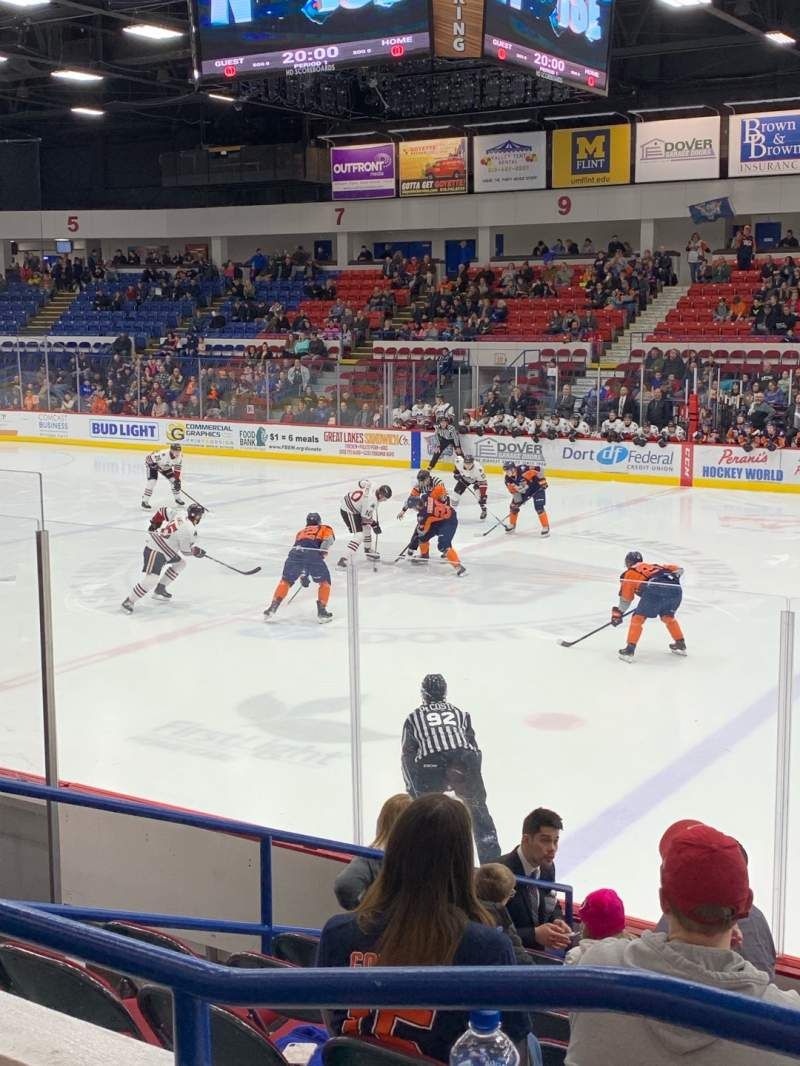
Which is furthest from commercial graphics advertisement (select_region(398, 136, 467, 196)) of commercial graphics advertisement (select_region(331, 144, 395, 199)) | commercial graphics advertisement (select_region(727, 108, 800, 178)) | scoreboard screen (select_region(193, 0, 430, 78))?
scoreboard screen (select_region(193, 0, 430, 78))

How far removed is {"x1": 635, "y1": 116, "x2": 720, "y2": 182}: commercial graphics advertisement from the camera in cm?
2517

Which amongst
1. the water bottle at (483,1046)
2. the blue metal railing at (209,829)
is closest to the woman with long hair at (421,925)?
the water bottle at (483,1046)

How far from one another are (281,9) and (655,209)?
1981 centimetres

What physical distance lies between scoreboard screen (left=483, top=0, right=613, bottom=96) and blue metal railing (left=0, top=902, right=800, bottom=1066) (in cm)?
885

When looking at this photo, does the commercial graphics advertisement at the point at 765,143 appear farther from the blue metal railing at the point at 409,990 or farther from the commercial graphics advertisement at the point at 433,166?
the blue metal railing at the point at 409,990

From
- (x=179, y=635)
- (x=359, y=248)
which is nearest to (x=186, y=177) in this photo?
(x=359, y=248)

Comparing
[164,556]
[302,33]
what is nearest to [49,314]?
[302,33]

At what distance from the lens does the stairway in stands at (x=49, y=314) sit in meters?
33.8

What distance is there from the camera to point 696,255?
2714 cm

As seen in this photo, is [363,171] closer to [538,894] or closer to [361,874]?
[538,894]

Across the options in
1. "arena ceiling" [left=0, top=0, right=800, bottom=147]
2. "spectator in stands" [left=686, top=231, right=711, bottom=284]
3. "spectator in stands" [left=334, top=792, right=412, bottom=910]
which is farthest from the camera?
"spectator in stands" [left=686, top=231, right=711, bottom=284]

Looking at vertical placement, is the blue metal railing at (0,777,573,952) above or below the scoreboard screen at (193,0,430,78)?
below

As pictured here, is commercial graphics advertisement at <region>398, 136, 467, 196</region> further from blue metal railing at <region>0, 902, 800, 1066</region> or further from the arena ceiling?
blue metal railing at <region>0, 902, 800, 1066</region>

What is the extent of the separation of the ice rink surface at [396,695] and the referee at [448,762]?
156 mm
